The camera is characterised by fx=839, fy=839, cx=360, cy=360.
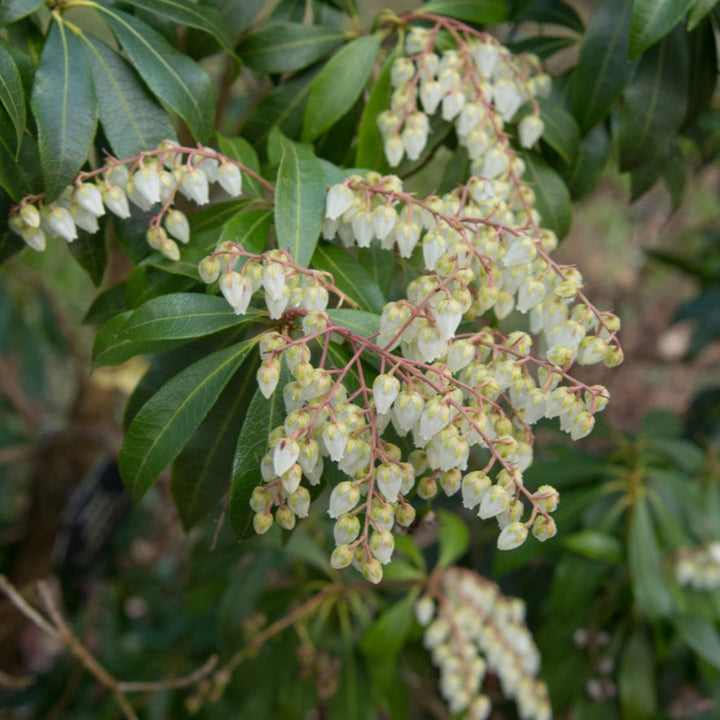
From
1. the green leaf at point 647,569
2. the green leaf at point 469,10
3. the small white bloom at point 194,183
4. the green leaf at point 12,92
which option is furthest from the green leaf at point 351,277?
the green leaf at point 647,569

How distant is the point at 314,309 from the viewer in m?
0.88

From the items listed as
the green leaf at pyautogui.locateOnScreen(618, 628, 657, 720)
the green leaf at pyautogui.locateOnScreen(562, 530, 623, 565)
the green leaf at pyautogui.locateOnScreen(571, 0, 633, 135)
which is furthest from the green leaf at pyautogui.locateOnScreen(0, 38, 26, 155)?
the green leaf at pyautogui.locateOnScreen(618, 628, 657, 720)

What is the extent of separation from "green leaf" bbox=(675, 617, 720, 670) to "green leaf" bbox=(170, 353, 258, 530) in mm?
1135

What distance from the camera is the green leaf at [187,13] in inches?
44.6

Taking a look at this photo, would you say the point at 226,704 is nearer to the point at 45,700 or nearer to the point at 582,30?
the point at 45,700

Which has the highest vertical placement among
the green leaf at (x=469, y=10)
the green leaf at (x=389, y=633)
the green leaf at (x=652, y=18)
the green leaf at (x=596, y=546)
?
the green leaf at (x=652, y=18)

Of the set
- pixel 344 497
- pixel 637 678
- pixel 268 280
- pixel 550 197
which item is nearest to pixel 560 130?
pixel 550 197

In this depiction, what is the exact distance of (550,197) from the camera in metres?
1.29

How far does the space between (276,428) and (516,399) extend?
0.26 metres

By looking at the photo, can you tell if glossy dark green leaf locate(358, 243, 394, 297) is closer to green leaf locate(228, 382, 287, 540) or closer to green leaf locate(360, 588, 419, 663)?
green leaf locate(228, 382, 287, 540)

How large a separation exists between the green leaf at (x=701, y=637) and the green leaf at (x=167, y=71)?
140cm

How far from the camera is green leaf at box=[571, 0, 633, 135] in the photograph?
51.5 inches

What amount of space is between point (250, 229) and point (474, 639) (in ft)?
3.43

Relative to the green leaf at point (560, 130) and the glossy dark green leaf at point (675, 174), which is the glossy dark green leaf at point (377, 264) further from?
the glossy dark green leaf at point (675, 174)
